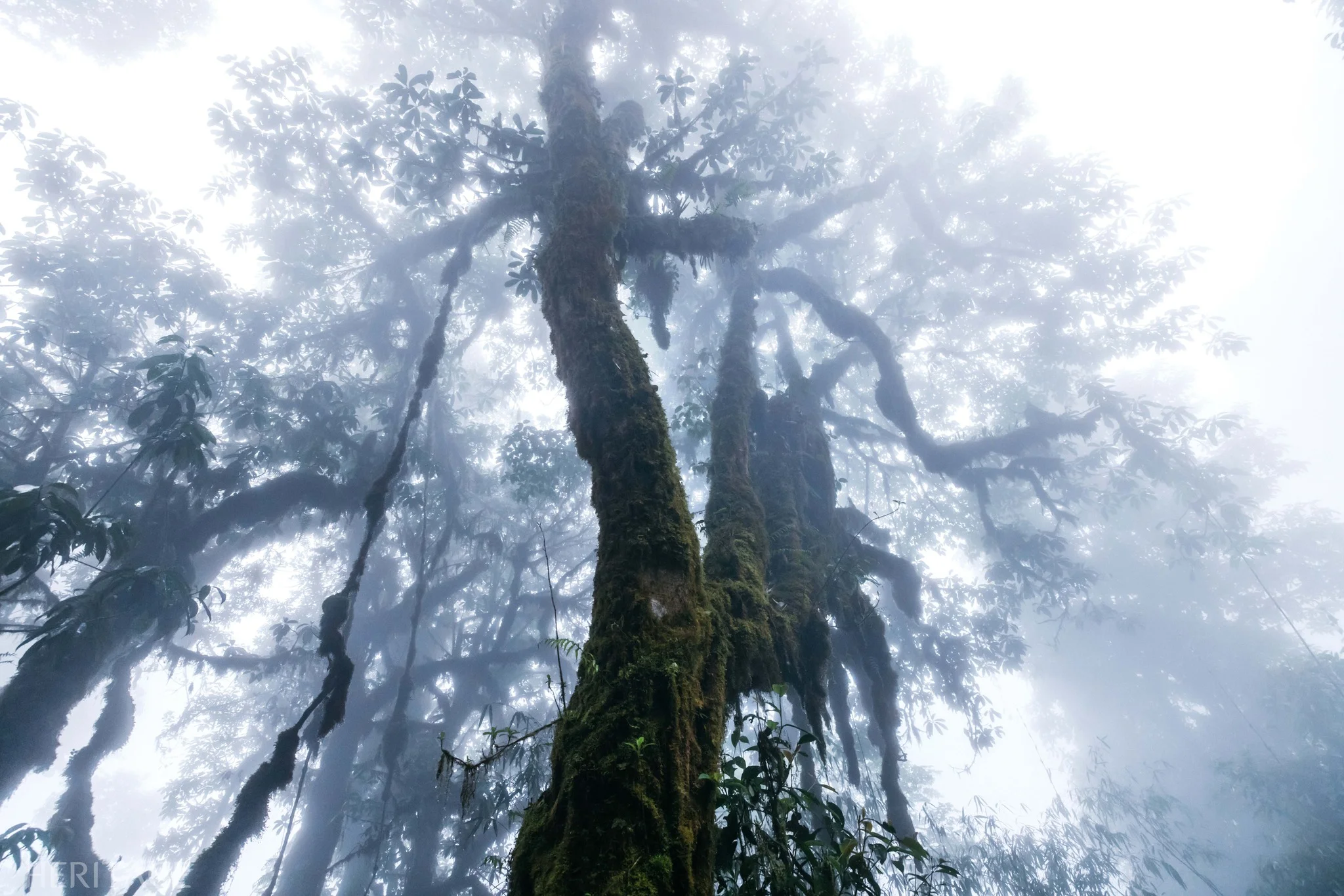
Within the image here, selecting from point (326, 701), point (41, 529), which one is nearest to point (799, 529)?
point (326, 701)

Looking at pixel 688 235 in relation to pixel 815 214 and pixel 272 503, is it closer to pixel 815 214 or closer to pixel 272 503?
pixel 272 503

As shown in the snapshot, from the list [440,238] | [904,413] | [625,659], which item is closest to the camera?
[625,659]

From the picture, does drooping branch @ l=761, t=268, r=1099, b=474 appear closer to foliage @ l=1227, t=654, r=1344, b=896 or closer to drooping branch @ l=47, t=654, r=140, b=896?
foliage @ l=1227, t=654, r=1344, b=896

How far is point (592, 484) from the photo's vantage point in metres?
3.96

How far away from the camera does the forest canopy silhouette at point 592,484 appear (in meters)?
3.68

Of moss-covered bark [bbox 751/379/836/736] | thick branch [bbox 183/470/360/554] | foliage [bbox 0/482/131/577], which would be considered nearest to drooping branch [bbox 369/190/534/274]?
moss-covered bark [bbox 751/379/836/736]

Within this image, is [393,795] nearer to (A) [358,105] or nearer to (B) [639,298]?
(B) [639,298]

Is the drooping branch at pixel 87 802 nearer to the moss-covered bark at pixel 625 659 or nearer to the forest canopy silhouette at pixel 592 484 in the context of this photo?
the forest canopy silhouette at pixel 592 484

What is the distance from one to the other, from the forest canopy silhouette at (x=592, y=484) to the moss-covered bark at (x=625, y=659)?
A: 3cm

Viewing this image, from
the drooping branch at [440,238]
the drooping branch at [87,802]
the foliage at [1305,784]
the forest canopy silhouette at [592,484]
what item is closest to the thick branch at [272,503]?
the forest canopy silhouette at [592,484]

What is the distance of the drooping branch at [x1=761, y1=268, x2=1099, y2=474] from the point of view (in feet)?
36.7

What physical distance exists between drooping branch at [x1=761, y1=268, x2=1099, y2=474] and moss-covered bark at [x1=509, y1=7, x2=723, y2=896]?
24.7 feet

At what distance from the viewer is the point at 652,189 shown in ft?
30.5

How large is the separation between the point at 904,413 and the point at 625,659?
32.2 ft
